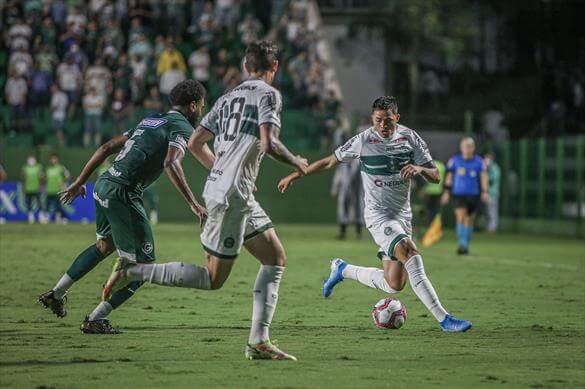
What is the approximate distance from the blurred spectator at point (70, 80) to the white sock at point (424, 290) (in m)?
23.7

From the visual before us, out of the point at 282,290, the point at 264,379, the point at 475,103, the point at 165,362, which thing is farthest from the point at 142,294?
the point at 475,103

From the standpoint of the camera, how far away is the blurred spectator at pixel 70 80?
33281 mm

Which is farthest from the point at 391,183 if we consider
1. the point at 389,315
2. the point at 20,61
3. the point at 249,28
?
the point at 249,28

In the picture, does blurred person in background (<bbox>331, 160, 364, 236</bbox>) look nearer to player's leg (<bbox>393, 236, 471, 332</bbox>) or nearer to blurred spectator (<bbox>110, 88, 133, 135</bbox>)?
blurred spectator (<bbox>110, 88, 133, 135</bbox>)

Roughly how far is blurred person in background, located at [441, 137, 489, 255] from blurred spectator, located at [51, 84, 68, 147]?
48.1 ft

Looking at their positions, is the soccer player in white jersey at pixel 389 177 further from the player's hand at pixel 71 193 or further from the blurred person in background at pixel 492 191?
the blurred person in background at pixel 492 191

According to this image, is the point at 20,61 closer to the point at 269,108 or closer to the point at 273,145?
the point at 269,108

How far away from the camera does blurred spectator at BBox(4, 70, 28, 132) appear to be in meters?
33.1

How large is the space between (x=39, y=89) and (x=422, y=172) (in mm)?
24292

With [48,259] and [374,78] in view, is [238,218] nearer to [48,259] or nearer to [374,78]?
[48,259]

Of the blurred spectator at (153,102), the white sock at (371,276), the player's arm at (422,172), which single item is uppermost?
the blurred spectator at (153,102)

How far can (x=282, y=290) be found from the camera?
15.4m

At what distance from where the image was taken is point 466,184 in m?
22.3

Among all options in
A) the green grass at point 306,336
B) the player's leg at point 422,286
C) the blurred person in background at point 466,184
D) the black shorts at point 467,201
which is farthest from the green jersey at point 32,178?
the player's leg at point 422,286
